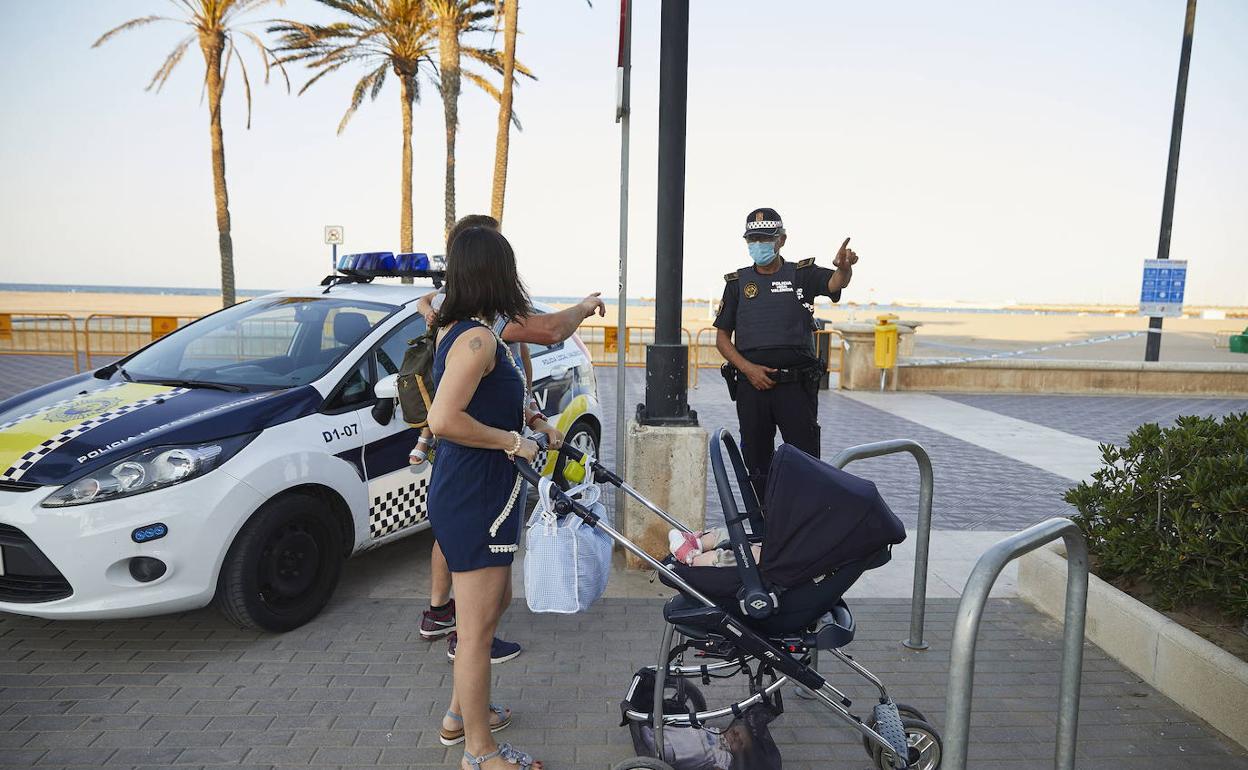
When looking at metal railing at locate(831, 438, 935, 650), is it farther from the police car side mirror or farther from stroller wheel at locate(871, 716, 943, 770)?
the police car side mirror

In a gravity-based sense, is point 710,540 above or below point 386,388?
below

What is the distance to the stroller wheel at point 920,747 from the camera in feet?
9.61

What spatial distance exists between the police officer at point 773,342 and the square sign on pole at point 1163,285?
12157mm

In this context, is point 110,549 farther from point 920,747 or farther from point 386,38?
point 386,38

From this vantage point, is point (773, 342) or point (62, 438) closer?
point (62, 438)

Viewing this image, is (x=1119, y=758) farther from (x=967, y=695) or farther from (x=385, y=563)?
(x=385, y=563)

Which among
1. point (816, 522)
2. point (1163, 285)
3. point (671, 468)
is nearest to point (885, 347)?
point (1163, 285)

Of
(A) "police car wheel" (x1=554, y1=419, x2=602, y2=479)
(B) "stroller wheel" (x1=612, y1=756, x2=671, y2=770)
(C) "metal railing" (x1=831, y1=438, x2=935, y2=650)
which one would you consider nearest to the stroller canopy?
(B) "stroller wheel" (x1=612, y1=756, x2=671, y2=770)

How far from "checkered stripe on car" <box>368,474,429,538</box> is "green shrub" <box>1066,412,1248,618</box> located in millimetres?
3513

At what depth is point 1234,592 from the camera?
137 inches

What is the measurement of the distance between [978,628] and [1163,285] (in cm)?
1517

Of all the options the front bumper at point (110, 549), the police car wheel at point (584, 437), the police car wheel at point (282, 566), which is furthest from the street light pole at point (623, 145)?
the front bumper at point (110, 549)

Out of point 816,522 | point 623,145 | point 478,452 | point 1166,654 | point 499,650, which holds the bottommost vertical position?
point 499,650

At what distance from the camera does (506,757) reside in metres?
2.90
